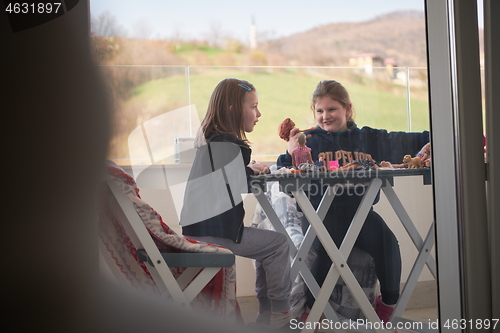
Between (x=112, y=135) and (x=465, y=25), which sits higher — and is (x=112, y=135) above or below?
below

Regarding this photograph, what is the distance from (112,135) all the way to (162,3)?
467 millimetres

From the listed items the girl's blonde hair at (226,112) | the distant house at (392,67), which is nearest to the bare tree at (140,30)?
the girl's blonde hair at (226,112)

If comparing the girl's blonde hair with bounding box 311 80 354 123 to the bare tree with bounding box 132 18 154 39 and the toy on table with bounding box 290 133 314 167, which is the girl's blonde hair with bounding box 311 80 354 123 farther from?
the bare tree with bounding box 132 18 154 39

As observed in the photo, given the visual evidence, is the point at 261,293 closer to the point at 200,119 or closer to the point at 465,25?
the point at 200,119

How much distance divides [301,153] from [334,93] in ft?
0.79

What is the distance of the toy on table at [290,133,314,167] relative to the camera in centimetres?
151

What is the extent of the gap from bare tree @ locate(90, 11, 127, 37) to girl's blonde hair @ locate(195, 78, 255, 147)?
0.38 metres

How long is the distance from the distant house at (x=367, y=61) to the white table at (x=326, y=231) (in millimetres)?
367

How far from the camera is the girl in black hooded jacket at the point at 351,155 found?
1.53m

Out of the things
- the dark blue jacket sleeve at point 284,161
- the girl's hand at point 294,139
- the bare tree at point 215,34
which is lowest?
the dark blue jacket sleeve at point 284,161

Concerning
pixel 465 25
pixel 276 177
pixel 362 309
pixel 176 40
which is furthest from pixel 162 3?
pixel 362 309

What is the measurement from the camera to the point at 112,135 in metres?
1.46

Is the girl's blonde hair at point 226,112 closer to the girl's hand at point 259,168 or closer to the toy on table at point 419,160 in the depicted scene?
the girl's hand at point 259,168

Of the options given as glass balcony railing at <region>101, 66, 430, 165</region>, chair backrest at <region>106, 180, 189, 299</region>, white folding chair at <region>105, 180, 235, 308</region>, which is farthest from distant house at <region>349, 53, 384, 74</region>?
chair backrest at <region>106, 180, 189, 299</region>
